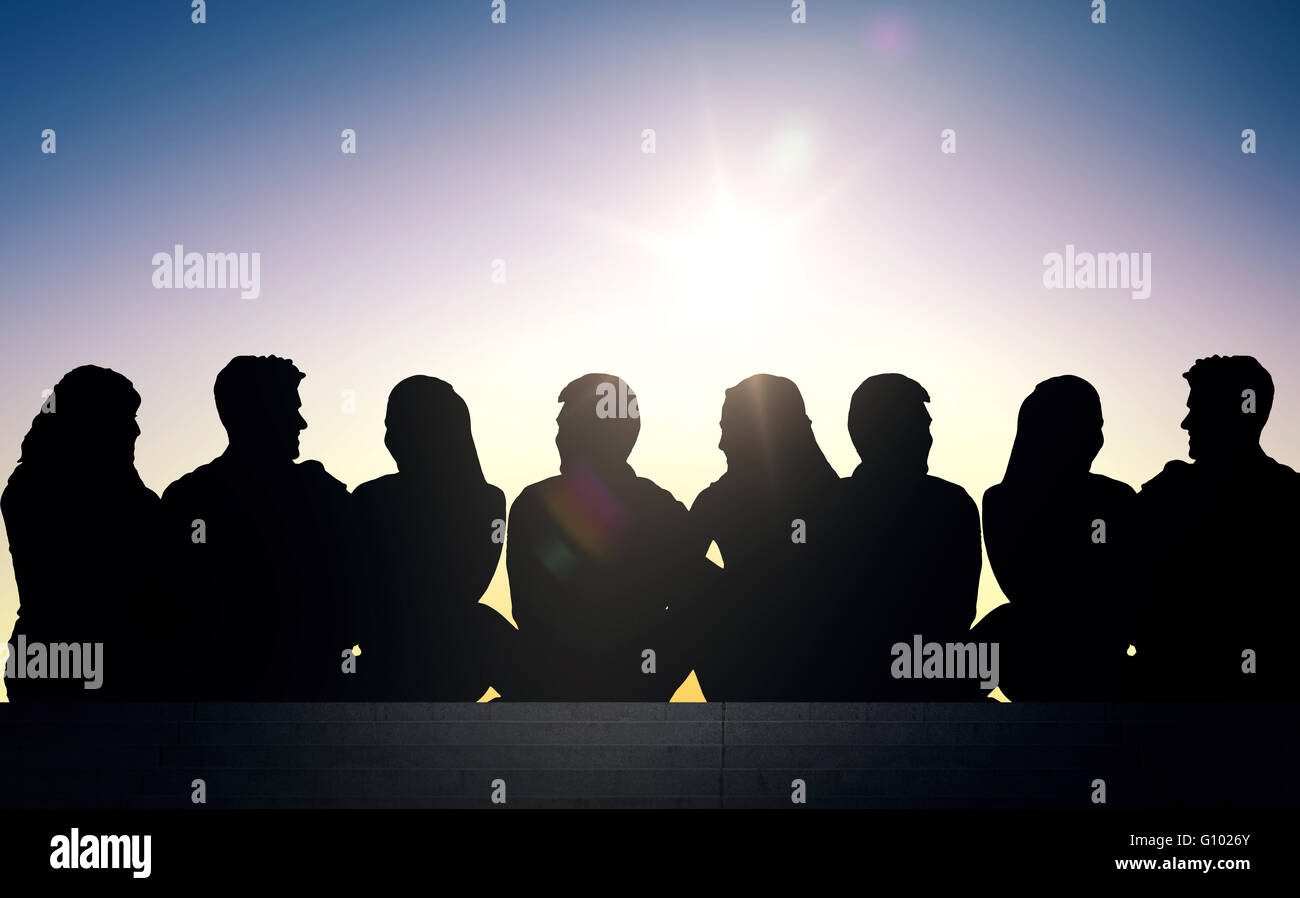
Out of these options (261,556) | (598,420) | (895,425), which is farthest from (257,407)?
(895,425)

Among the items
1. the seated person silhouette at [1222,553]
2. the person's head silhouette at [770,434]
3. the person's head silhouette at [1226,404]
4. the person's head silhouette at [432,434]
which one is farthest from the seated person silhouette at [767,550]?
the person's head silhouette at [1226,404]

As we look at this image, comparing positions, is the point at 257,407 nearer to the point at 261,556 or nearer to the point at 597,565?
the point at 261,556

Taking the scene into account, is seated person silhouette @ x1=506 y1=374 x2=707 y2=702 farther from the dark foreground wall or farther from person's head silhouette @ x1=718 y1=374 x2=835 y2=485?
the dark foreground wall

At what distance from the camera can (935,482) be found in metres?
9.43

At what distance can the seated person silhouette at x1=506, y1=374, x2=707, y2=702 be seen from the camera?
917 centimetres

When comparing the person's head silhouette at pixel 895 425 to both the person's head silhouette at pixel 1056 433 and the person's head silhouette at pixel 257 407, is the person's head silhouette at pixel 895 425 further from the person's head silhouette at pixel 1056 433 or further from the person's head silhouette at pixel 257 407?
the person's head silhouette at pixel 257 407

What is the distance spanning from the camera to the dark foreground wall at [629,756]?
8.24m

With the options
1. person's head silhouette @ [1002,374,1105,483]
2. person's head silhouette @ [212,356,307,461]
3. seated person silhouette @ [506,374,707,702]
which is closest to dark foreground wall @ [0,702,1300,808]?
seated person silhouette @ [506,374,707,702]

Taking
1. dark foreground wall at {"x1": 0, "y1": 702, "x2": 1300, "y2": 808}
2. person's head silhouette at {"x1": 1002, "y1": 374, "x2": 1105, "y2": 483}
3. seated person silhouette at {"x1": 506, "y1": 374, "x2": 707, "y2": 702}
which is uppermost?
person's head silhouette at {"x1": 1002, "y1": 374, "x2": 1105, "y2": 483}

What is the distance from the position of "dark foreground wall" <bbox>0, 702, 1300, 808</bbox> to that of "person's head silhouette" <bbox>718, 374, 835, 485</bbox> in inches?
69.4

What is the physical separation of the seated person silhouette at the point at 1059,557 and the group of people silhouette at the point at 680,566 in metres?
0.01
